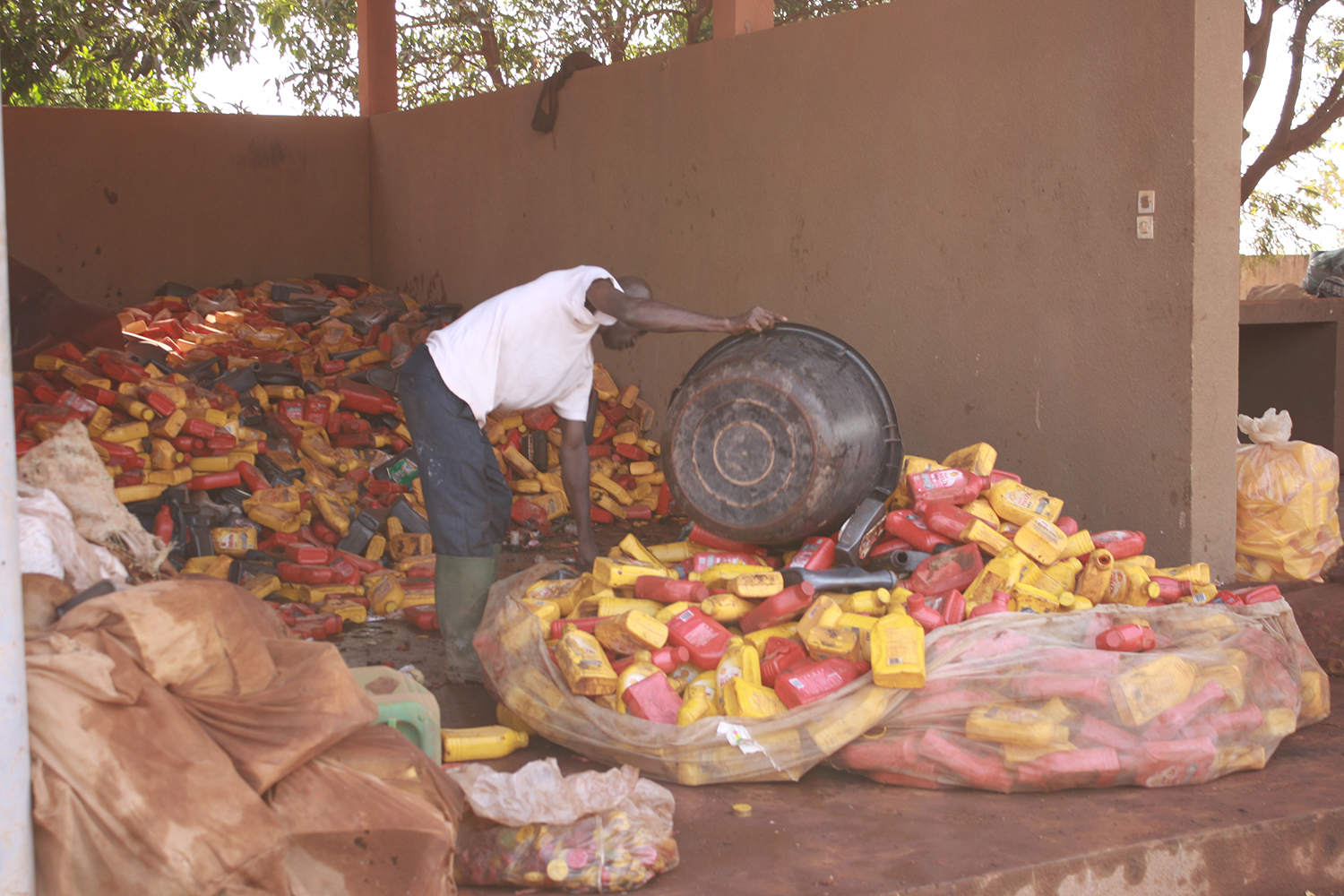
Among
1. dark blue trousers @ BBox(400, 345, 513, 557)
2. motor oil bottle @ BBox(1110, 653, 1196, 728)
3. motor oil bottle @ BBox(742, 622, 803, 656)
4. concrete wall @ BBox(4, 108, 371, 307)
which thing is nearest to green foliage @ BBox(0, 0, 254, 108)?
concrete wall @ BBox(4, 108, 371, 307)

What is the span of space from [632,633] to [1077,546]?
4.95 ft

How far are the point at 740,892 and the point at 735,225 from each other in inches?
182

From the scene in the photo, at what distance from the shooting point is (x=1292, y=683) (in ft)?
10.5

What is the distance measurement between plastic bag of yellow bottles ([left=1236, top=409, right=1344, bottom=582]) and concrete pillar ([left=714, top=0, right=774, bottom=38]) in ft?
12.1

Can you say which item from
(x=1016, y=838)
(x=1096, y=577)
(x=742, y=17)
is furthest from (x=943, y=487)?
(x=742, y=17)

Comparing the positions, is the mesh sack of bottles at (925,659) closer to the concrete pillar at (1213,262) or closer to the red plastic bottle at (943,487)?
the red plastic bottle at (943,487)

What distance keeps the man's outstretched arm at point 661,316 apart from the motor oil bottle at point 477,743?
1317 mm

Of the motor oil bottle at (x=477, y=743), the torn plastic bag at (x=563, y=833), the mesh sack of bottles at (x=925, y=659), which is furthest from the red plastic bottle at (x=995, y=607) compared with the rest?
the motor oil bottle at (x=477, y=743)

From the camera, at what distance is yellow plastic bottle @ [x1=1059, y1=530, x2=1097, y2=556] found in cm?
366

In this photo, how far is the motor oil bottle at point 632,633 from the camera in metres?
3.29

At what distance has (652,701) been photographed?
306cm

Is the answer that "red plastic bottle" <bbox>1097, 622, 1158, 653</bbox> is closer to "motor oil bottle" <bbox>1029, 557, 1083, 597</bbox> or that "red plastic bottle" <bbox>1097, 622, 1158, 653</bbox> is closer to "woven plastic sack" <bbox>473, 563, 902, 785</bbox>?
"motor oil bottle" <bbox>1029, 557, 1083, 597</bbox>

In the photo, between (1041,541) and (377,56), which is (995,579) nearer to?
(1041,541)

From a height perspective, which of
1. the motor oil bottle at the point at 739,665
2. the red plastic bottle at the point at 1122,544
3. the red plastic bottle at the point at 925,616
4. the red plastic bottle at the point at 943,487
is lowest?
the motor oil bottle at the point at 739,665
